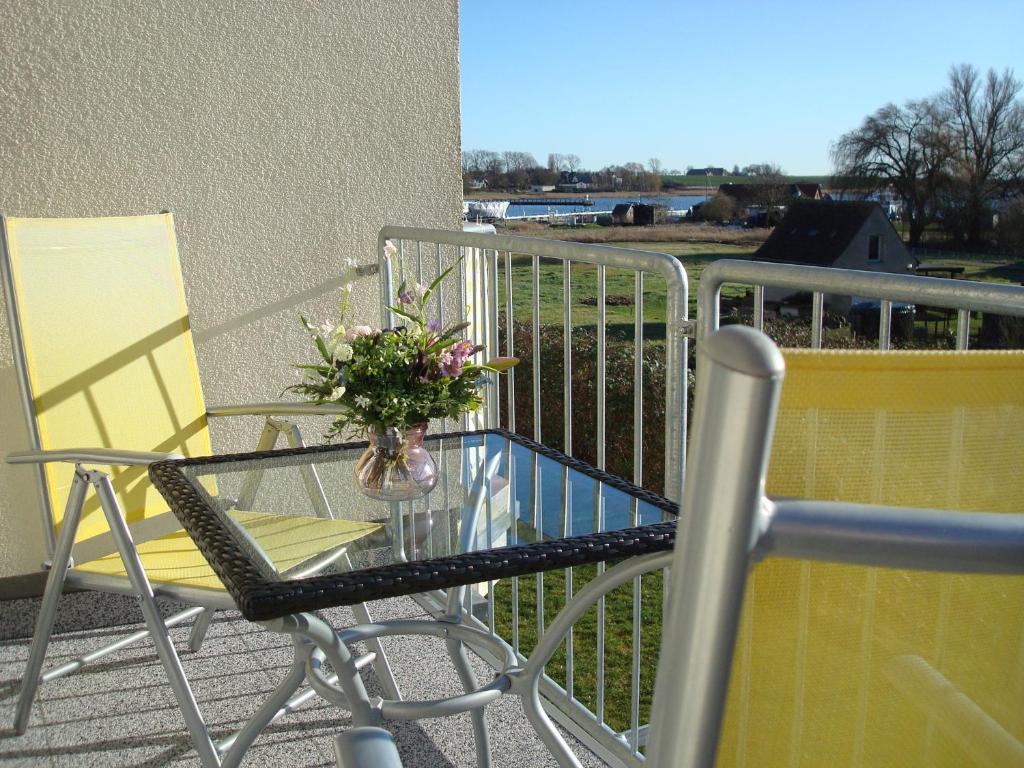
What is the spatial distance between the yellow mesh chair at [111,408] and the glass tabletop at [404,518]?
8 centimetres

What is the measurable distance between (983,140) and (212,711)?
14.1 metres

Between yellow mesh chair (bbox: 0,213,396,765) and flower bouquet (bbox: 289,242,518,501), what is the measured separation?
171 millimetres

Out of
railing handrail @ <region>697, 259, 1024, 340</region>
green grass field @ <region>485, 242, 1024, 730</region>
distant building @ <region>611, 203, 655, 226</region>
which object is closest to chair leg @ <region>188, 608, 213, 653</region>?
railing handrail @ <region>697, 259, 1024, 340</region>

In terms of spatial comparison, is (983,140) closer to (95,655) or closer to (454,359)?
(454,359)

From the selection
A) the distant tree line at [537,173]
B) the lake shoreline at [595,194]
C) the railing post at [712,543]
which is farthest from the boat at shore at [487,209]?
the railing post at [712,543]

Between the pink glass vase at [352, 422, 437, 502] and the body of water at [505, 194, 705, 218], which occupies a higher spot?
the body of water at [505, 194, 705, 218]

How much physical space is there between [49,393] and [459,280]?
1.62 meters

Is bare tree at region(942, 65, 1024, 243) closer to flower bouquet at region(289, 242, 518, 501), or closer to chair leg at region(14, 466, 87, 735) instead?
flower bouquet at region(289, 242, 518, 501)

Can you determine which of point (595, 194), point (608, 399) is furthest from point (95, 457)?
point (608, 399)

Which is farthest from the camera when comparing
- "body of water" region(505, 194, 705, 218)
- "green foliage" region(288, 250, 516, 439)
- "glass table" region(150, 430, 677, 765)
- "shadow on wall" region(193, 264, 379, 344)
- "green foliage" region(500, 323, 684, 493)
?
"green foliage" region(500, 323, 684, 493)

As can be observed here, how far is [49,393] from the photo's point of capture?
8.64 feet

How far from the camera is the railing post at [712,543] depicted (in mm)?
440

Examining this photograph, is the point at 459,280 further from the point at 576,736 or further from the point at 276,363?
the point at 576,736

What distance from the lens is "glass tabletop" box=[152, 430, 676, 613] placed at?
5.03ft
